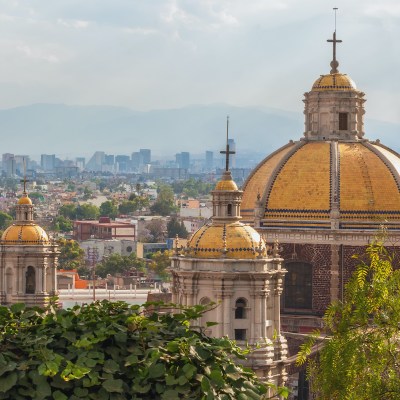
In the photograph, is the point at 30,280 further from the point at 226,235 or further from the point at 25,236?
the point at 226,235

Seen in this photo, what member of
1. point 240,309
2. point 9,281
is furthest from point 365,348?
point 9,281

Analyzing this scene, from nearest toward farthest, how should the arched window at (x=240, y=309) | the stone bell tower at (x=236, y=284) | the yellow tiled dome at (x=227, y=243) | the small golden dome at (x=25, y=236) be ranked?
1. the stone bell tower at (x=236, y=284)
2. the arched window at (x=240, y=309)
3. the yellow tiled dome at (x=227, y=243)
4. the small golden dome at (x=25, y=236)

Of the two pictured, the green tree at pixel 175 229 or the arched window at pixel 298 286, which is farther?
the green tree at pixel 175 229

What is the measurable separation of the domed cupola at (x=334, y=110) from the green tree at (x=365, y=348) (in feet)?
97.2

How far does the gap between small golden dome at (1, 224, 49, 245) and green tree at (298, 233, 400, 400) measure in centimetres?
3512

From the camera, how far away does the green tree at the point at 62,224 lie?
181 m

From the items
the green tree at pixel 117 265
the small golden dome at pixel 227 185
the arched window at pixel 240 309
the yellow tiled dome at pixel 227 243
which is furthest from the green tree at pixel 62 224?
the arched window at pixel 240 309

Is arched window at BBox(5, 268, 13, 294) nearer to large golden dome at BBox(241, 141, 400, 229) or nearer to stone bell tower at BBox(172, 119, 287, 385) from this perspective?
large golden dome at BBox(241, 141, 400, 229)

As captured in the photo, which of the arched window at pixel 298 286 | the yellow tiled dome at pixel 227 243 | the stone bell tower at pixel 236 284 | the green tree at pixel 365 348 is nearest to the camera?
the green tree at pixel 365 348

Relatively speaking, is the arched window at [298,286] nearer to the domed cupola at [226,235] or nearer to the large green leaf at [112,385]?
the domed cupola at [226,235]

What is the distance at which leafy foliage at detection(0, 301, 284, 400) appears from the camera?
64.5ft

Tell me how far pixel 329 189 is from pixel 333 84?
14.1 feet

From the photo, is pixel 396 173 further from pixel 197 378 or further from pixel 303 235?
pixel 197 378

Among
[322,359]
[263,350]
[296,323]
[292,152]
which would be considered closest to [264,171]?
[292,152]
